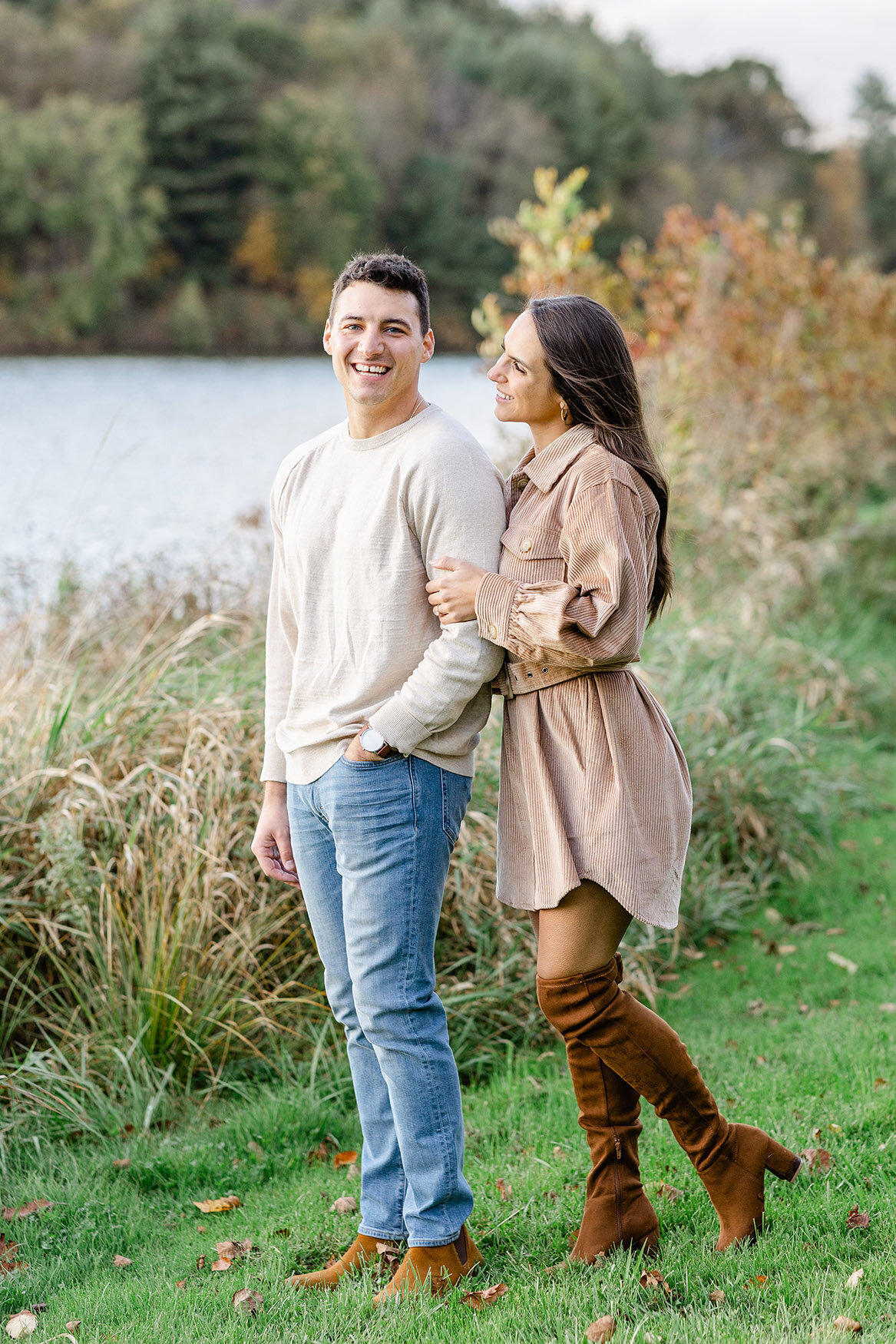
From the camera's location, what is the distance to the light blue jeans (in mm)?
2404

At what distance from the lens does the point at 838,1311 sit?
2.40 meters

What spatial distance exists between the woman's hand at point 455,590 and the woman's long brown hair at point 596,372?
0.38 meters

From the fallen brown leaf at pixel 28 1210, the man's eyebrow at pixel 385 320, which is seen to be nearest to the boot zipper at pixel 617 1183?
the fallen brown leaf at pixel 28 1210

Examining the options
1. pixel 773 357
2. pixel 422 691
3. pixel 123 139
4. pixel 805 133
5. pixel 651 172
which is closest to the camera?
pixel 422 691

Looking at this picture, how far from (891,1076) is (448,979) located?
1432 millimetres

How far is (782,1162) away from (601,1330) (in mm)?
675

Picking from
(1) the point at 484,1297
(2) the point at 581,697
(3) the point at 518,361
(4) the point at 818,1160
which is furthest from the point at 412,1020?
(3) the point at 518,361

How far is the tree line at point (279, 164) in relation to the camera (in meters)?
26.6

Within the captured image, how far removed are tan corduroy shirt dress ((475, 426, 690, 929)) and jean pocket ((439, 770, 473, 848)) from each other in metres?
0.11

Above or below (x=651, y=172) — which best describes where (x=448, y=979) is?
below

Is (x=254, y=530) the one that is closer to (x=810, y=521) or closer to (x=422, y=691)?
(x=810, y=521)

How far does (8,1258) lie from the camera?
297 centimetres

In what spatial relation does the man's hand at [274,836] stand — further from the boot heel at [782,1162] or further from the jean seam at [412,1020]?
the boot heel at [782,1162]

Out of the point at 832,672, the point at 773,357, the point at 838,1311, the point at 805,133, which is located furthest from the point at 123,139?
the point at 805,133
